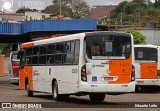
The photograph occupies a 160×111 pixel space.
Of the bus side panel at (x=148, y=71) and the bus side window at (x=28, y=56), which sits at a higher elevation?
the bus side window at (x=28, y=56)

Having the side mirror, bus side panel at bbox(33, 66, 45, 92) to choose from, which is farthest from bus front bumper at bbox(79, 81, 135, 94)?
bus side panel at bbox(33, 66, 45, 92)

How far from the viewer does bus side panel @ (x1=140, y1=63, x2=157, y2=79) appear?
28516mm

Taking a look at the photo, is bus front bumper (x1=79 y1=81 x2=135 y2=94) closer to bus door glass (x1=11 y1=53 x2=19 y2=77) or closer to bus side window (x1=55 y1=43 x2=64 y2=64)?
bus side window (x1=55 y1=43 x2=64 y2=64)

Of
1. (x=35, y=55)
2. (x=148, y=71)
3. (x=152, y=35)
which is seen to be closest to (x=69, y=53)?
(x=35, y=55)

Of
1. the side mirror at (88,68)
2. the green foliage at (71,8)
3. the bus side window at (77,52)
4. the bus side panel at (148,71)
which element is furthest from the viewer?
the green foliage at (71,8)

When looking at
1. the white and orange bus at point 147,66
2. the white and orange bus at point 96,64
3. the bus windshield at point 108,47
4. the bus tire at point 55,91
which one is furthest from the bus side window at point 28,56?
the bus windshield at point 108,47

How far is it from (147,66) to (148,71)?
30cm

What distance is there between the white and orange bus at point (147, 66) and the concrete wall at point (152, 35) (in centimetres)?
3700

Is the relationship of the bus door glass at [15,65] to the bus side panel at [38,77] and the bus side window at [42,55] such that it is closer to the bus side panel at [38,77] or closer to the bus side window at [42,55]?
the bus side panel at [38,77]

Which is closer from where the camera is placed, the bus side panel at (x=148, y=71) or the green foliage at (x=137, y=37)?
the bus side panel at (x=148, y=71)

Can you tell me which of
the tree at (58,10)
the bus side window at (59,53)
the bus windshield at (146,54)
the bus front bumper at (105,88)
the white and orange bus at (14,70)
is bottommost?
the white and orange bus at (14,70)

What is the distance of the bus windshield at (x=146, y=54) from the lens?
2878 centimetres

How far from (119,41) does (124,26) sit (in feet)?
169

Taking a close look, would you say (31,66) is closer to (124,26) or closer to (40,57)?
(40,57)
